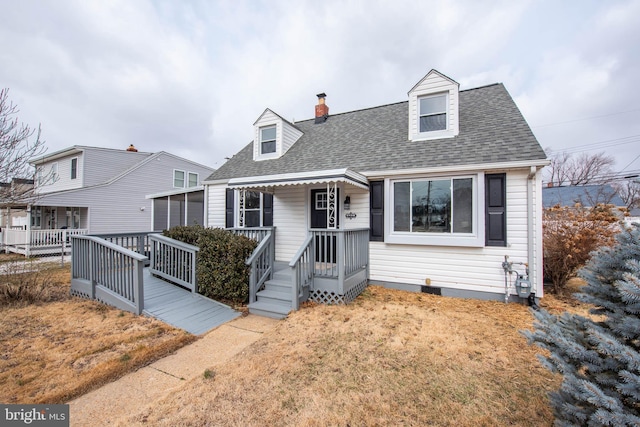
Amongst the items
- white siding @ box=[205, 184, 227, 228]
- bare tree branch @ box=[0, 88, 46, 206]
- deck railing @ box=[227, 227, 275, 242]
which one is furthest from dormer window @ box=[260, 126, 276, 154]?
bare tree branch @ box=[0, 88, 46, 206]

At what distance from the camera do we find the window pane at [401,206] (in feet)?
22.1

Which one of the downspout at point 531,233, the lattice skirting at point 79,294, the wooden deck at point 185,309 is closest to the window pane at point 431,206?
the downspout at point 531,233

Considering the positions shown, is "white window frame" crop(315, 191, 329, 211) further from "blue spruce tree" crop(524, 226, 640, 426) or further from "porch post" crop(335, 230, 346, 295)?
"blue spruce tree" crop(524, 226, 640, 426)

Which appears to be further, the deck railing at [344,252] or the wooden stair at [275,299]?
the deck railing at [344,252]

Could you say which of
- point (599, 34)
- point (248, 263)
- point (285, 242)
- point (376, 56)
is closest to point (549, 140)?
point (599, 34)

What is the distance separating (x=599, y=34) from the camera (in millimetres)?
11141

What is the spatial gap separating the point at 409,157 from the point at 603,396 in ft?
19.8

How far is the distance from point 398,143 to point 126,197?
16.7m

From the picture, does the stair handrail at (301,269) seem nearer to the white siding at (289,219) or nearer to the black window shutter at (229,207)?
the white siding at (289,219)

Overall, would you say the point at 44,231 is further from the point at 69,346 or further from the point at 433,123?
the point at 433,123

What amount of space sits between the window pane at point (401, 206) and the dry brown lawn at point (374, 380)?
2566mm

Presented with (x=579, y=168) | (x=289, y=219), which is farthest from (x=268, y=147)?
(x=579, y=168)

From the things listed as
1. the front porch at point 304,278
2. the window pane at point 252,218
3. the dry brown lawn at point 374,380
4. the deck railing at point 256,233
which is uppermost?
the window pane at point 252,218

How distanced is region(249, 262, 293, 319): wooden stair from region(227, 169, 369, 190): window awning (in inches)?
87.7
